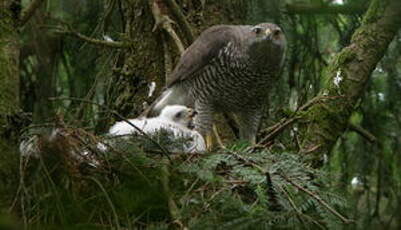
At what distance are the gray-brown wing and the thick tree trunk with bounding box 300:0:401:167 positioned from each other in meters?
0.84

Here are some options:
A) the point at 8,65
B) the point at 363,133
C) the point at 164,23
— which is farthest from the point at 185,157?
the point at 164,23

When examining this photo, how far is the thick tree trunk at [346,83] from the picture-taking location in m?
3.76

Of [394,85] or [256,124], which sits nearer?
[394,85]

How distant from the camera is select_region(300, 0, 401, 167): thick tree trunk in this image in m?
3.76

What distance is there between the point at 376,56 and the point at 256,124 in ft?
3.79

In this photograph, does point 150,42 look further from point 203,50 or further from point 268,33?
point 268,33

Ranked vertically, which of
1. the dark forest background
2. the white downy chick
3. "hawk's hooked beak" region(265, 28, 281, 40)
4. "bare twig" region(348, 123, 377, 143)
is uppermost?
"hawk's hooked beak" region(265, 28, 281, 40)

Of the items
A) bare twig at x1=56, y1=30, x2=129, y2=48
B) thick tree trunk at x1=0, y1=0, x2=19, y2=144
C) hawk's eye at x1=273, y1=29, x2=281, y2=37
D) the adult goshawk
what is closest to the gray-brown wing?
the adult goshawk

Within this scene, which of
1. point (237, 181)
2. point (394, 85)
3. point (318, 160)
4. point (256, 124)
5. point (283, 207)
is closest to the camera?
point (283, 207)

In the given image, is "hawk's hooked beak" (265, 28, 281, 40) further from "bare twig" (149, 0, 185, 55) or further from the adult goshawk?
"bare twig" (149, 0, 185, 55)

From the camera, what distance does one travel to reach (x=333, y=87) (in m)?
3.86

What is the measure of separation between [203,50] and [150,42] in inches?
19.5

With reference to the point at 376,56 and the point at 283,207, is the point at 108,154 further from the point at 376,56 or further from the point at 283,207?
the point at 376,56

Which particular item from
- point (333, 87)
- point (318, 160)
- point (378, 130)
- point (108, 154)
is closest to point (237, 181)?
point (108, 154)
